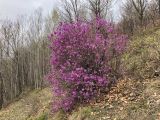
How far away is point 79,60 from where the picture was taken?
47.0 feet

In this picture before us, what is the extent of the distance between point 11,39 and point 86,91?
53.3 m

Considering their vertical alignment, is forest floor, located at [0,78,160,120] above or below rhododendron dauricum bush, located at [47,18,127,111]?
below

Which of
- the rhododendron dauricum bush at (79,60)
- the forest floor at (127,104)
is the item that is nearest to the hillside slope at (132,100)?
the forest floor at (127,104)

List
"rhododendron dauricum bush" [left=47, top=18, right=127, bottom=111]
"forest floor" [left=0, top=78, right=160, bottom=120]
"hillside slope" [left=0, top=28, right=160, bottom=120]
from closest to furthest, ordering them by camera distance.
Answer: "forest floor" [left=0, top=78, right=160, bottom=120] → "hillside slope" [left=0, top=28, right=160, bottom=120] → "rhododendron dauricum bush" [left=47, top=18, right=127, bottom=111]

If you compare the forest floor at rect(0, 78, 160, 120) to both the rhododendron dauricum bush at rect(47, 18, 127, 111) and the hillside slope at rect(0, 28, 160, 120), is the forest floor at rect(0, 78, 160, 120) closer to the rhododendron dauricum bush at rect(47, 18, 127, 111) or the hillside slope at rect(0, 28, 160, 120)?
the hillside slope at rect(0, 28, 160, 120)

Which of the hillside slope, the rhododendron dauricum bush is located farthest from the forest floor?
the rhododendron dauricum bush

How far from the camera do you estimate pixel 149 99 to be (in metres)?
11.3

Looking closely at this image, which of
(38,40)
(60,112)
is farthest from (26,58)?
(60,112)

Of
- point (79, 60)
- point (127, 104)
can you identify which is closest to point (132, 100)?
point (127, 104)

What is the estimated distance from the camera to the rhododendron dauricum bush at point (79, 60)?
13867 mm

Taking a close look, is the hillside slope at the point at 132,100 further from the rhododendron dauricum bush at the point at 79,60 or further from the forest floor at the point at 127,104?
the rhododendron dauricum bush at the point at 79,60

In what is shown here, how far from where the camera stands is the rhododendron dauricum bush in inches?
546

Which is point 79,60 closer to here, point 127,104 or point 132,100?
point 132,100

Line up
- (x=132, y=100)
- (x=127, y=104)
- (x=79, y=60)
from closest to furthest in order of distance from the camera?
(x=127, y=104) < (x=132, y=100) < (x=79, y=60)
